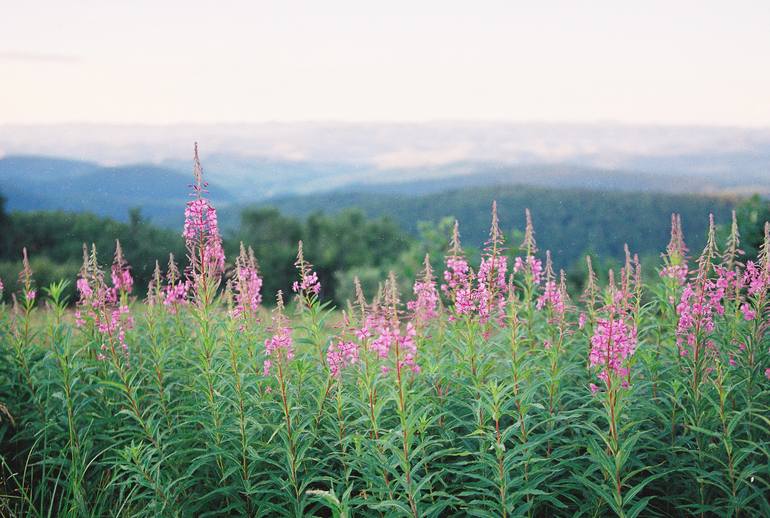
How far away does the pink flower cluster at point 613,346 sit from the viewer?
3928 mm

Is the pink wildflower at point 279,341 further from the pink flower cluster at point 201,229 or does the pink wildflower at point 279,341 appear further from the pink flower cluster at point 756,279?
the pink flower cluster at point 756,279

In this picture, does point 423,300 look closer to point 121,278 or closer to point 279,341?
point 279,341

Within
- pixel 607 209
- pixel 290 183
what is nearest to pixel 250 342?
pixel 290 183

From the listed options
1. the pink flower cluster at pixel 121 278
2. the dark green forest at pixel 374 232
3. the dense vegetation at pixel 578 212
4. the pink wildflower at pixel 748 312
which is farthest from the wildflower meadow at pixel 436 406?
the dense vegetation at pixel 578 212

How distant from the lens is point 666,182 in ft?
140

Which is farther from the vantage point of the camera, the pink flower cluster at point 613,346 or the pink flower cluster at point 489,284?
the pink flower cluster at point 489,284

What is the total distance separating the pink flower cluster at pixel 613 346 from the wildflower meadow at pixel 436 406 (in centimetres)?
2

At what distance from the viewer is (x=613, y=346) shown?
4055 millimetres

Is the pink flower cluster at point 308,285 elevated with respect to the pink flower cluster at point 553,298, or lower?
elevated

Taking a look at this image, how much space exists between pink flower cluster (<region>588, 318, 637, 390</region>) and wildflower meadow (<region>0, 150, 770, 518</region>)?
2 centimetres

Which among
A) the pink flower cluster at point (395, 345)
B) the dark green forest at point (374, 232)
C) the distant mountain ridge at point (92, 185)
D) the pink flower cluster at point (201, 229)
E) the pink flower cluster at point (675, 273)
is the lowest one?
the dark green forest at point (374, 232)

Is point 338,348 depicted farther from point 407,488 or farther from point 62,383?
point 62,383

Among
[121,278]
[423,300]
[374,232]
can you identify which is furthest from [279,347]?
[374,232]

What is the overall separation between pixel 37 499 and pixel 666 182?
43071mm
